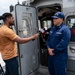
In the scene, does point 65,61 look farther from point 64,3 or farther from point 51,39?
point 64,3

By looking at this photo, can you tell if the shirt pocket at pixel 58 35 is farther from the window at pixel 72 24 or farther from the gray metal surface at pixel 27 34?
the gray metal surface at pixel 27 34

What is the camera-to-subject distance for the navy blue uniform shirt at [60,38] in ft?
13.5

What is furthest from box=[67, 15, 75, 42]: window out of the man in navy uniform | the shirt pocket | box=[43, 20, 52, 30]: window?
box=[43, 20, 52, 30]: window

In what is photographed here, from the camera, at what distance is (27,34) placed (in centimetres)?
470

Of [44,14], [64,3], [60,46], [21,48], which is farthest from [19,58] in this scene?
[44,14]

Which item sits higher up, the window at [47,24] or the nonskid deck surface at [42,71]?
the window at [47,24]

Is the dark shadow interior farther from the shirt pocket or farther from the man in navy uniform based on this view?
the shirt pocket

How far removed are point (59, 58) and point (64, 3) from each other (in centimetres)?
125

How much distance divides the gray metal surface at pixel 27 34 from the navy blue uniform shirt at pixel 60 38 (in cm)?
65

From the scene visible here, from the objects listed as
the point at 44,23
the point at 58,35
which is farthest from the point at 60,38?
the point at 44,23

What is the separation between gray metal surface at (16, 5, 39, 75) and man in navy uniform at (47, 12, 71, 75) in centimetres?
63

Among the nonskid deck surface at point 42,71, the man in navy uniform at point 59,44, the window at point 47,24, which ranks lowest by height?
the nonskid deck surface at point 42,71

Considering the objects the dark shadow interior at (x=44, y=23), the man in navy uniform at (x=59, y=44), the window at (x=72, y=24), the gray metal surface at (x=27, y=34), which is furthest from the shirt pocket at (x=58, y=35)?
the dark shadow interior at (x=44, y=23)

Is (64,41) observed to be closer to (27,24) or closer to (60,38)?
(60,38)
